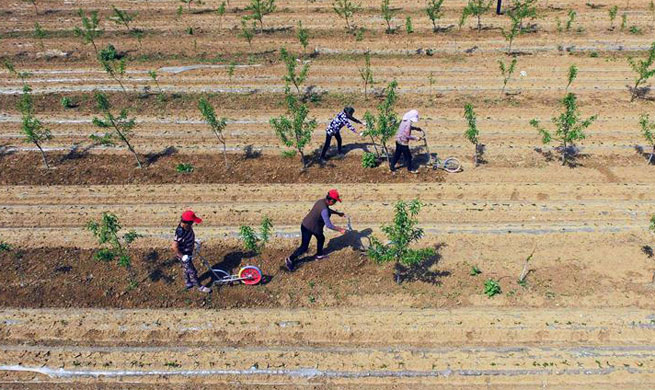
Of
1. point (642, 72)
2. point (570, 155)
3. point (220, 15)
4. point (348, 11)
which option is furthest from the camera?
point (220, 15)

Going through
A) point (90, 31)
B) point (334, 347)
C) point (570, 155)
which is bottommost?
point (334, 347)

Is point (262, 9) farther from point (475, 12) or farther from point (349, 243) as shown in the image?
point (349, 243)

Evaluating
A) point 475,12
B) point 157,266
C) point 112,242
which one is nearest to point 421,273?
point 157,266

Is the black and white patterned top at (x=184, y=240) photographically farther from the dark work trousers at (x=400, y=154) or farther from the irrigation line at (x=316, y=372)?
the dark work trousers at (x=400, y=154)

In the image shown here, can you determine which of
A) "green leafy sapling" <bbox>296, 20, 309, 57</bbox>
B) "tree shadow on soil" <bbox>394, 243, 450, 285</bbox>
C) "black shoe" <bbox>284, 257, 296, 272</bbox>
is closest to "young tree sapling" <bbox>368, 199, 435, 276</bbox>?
"tree shadow on soil" <bbox>394, 243, 450, 285</bbox>

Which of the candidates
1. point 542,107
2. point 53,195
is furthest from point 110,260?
point 542,107

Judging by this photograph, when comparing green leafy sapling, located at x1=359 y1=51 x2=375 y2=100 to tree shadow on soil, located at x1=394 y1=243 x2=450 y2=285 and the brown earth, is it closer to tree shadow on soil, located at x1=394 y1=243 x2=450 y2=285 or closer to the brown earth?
the brown earth
